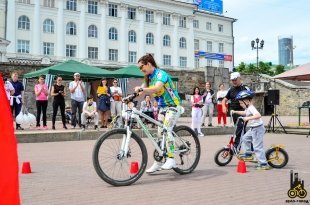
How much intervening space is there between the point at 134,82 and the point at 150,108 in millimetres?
5971

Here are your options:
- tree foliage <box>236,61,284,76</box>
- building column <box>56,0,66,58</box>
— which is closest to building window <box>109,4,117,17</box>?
building column <box>56,0,66,58</box>

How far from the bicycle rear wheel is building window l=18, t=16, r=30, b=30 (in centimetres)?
5486

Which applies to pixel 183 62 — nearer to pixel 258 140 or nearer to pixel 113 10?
pixel 113 10

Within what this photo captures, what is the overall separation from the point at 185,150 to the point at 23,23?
182 feet

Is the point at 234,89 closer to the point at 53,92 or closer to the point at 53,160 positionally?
the point at 53,160

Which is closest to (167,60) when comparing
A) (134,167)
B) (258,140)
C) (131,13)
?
(131,13)

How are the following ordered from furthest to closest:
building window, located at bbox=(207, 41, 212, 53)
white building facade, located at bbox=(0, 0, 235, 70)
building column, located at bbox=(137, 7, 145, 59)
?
building window, located at bbox=(207, 41, 212, 53) < building column, located at bbox=(137, 7, 145, 59) < white building facade, located at bbox=(0, 0, 235, 70)

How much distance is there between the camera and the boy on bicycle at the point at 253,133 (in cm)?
669


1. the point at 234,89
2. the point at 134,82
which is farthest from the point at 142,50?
the point at 234,89

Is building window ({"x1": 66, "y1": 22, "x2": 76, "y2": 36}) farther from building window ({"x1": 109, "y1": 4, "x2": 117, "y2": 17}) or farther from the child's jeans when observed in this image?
the child's jeans

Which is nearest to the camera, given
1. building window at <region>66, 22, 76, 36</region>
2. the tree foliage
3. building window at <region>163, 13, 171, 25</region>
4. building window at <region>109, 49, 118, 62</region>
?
building window at <region>66, 22, 76, 36</region>

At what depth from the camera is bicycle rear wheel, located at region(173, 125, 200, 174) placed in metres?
6.21

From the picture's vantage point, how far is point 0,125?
3.81ft

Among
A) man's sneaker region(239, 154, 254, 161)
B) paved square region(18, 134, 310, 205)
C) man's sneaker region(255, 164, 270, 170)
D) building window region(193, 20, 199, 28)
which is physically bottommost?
paved square region(18, 134, 310, 205)
